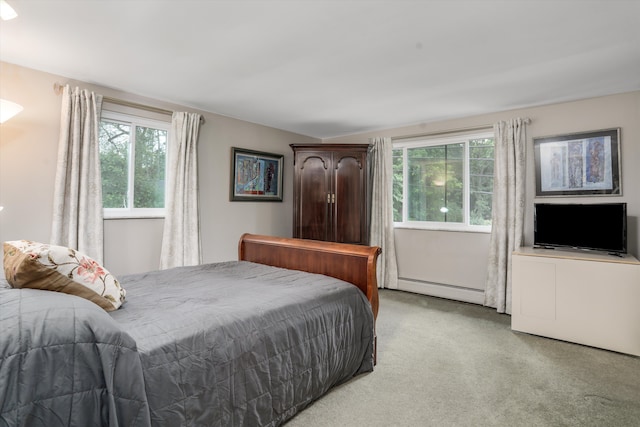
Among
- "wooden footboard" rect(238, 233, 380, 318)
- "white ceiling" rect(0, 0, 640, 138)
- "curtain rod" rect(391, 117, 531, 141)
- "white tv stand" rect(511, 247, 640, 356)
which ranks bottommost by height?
→ "white tv stand" rect(511, 247, 640, 356)

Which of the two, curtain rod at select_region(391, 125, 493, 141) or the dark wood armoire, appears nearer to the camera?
curtain rod at select_region(391, 125, 493, 141)

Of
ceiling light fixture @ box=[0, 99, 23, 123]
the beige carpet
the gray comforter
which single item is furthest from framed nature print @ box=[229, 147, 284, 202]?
the beige carpet

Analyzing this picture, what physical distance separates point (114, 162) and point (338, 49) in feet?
8.22

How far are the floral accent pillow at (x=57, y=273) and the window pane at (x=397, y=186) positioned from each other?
3.87 m

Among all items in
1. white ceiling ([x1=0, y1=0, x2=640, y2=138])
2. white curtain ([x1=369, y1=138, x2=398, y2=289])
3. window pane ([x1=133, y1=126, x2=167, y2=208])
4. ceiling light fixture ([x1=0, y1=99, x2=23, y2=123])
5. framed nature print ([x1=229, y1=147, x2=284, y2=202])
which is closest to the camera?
white ceiling ([x1=0, y1=0, x2=640, y2=138])

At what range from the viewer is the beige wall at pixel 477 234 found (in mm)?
3158

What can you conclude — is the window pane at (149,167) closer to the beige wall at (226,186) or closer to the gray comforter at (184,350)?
the beige wall at (226,186)

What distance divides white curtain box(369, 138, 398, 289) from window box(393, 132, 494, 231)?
168 mm

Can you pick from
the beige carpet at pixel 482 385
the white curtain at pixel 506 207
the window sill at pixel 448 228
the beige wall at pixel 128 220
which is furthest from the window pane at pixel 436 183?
the beige wall at pixel 128 220

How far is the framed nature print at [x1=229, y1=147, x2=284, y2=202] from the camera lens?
4.27m

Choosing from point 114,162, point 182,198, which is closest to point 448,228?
point 182,198

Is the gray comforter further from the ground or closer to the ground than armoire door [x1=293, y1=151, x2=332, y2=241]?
closer to the ground

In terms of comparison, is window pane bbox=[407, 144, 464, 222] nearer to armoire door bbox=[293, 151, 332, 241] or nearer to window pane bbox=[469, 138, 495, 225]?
window pane bbox=[469, 138, 495, 225]

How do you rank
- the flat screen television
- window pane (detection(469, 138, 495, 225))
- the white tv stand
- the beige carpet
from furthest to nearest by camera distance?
window pane (detection(469, 138, 495, 225)), the flat screen television, the white tv stand, the beige carpet
